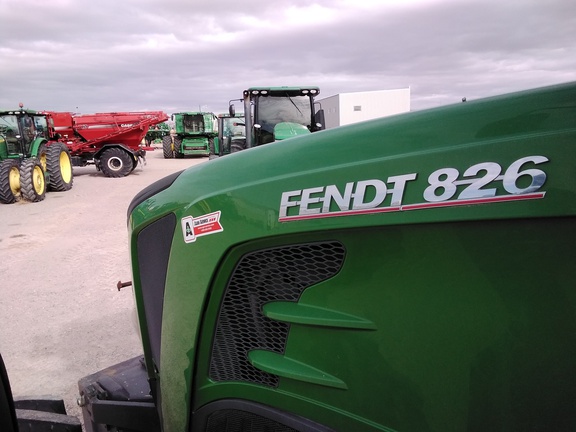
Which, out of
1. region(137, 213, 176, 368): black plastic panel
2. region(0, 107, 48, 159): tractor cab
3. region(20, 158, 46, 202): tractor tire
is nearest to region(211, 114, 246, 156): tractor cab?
region(0, 107, 48, 159): tractor cab

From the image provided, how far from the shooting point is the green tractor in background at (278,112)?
33.2 feet

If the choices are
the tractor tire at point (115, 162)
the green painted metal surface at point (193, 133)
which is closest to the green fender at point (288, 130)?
the tractor tire at point (115, 162)

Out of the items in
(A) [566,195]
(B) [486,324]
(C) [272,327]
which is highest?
(A) [566,195]

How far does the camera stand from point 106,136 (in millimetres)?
16328

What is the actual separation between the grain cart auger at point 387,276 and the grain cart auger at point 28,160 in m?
10.6

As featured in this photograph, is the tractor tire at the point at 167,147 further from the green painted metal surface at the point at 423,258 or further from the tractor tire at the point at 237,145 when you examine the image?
the green painted metal surface at the point at 423,258

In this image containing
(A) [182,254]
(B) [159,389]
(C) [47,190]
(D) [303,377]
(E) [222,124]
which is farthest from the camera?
(E) [222,124]

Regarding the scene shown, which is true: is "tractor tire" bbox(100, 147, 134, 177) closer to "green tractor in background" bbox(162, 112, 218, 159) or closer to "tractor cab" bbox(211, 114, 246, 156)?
"tractor cab" bbox(211, 114, 246, 156)

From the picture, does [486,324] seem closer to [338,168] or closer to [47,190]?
[338,168]

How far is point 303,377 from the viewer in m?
1.16

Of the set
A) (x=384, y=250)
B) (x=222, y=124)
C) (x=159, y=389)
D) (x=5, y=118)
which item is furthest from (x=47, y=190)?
(x=384, y=250)

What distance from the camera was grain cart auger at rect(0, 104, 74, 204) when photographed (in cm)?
1027

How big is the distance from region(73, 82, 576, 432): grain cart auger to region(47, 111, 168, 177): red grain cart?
15.7m

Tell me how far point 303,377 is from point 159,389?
671 millimetres
